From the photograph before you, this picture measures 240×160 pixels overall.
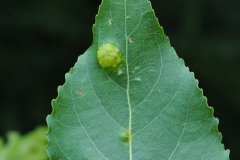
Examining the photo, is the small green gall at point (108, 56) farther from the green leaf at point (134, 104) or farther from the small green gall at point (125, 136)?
the small green gall at point (125, 136)

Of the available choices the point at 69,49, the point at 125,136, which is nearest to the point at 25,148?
the point at 125,136

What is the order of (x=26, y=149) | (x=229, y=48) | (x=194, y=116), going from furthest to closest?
(x=229, y=48)
(x=26, y=149)
(x=194, y=116)

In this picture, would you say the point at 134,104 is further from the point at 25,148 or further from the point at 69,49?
the point at 69,49

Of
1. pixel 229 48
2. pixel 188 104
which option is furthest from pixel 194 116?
pixel 229 48

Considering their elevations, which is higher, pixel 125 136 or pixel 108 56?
pixel 108 56

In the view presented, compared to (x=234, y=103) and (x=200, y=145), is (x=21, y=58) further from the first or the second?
(x=200, y=145)

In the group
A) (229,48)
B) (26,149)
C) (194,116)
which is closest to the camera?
(194,116)

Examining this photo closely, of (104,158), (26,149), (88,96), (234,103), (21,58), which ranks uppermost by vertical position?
(88,96)
